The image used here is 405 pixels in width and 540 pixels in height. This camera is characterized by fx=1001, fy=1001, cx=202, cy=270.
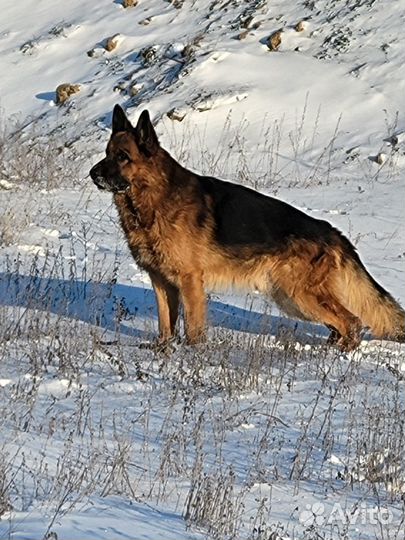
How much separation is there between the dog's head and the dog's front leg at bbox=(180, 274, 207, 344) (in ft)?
3.01

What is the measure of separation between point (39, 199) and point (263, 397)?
6.84 metres

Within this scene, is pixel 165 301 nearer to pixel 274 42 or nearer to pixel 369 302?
pixel 369 302

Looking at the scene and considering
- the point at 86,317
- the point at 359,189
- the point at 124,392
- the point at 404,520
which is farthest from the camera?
the point at 359,189

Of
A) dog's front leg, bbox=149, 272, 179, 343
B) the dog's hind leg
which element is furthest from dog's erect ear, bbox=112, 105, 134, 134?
the dog's hind leg

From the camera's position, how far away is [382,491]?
488 centimetres

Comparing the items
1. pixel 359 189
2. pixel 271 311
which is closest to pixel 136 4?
pixel 359 189

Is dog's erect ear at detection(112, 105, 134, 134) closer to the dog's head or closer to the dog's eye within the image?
the dog's head

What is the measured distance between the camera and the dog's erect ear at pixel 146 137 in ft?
26.3

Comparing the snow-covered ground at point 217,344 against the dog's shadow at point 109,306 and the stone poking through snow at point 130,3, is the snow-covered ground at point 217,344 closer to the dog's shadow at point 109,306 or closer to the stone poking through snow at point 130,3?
the dog's shadow at point 109,306

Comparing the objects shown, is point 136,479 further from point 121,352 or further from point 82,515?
point 121,352

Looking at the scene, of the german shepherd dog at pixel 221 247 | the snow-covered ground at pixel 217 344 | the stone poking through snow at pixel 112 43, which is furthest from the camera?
the stone poking through snow at pixel 112 43

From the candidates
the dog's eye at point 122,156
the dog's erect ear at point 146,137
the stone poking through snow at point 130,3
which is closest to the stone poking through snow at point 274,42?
the stone poking through snow at point 130,3

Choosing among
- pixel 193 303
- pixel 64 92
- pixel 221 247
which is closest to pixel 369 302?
pixel 221 247

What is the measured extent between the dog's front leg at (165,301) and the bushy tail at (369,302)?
55.8 inches
